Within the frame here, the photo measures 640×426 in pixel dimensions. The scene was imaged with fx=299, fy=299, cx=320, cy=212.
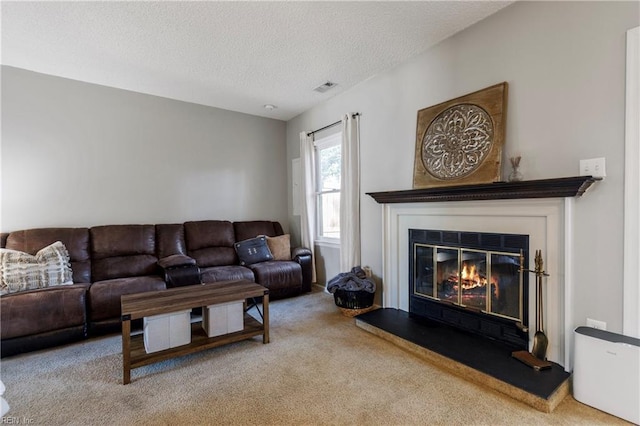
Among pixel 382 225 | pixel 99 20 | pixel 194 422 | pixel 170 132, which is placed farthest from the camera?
pixel 170 132

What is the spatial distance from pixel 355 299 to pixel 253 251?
61.7 inches

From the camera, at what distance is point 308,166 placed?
445 centimetres

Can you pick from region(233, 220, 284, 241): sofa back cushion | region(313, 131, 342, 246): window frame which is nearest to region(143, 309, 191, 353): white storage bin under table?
region(233, 220, 284, 241): sofa back cushion

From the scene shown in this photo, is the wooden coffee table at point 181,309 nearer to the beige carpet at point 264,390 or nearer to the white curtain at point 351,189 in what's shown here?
the beige carpet at point 264,390

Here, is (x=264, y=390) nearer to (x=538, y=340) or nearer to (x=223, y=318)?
(x=223, y=318)

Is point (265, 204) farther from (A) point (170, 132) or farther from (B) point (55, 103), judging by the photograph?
(B) point (55, 103)

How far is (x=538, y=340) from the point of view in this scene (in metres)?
2.01

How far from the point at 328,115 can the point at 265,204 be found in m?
1.73

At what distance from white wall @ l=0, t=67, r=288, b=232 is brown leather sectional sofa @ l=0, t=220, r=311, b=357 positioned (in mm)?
325

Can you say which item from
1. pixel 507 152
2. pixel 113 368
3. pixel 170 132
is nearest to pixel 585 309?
pixel 507 152

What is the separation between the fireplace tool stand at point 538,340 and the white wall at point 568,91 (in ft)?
0.58

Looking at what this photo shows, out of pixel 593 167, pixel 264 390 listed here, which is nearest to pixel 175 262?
pixel 264 390

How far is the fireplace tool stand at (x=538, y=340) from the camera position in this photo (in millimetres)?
1961

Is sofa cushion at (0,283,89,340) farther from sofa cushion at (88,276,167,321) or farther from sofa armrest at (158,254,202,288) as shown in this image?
sofa armrest at (158,254,202,288)
